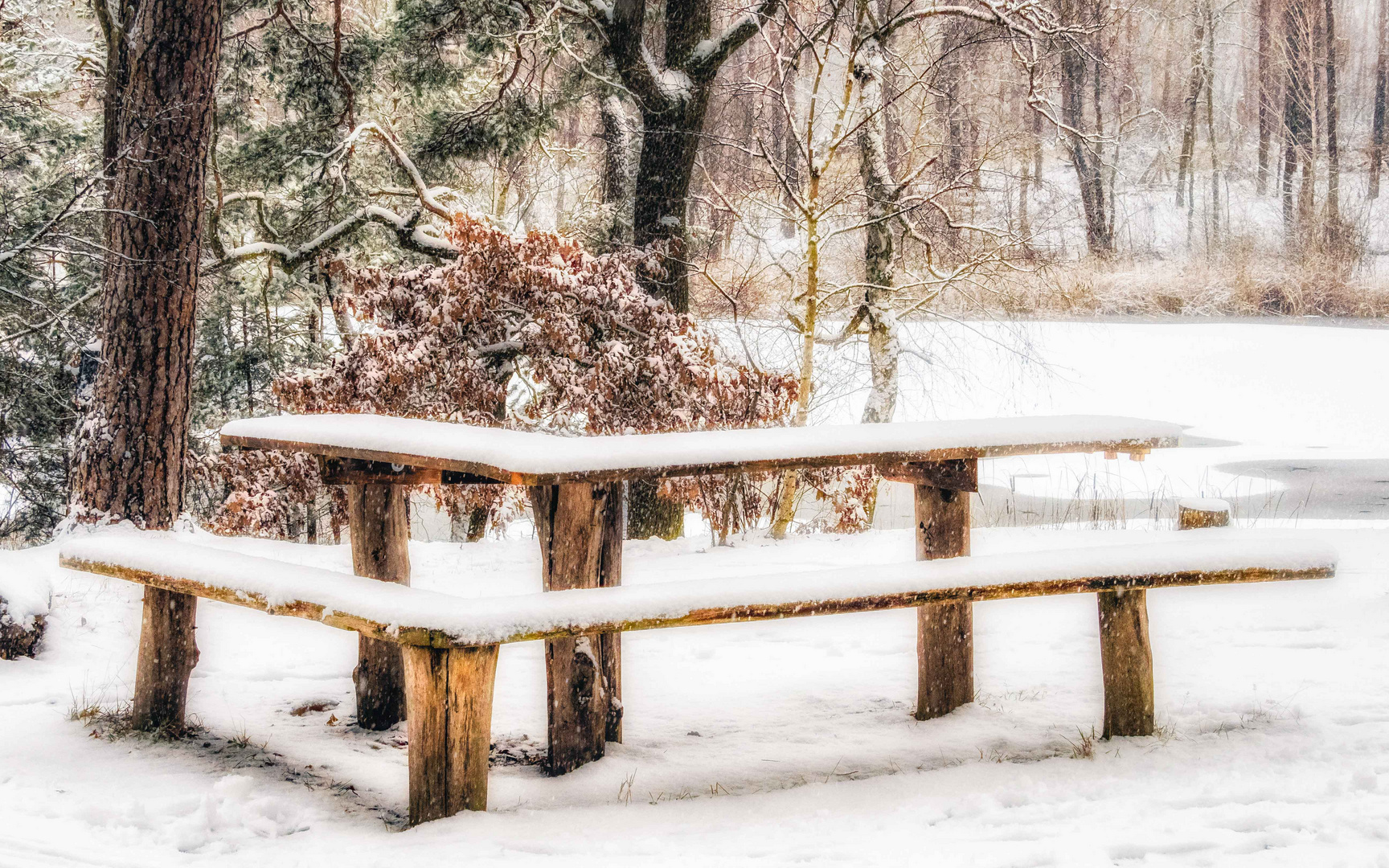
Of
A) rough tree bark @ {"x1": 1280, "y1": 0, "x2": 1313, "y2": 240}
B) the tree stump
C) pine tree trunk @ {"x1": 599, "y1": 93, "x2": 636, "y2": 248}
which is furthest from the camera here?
rough tree bark @ {"x1": 1280, "y1": 0, "x2": 1313, "y2": 240}

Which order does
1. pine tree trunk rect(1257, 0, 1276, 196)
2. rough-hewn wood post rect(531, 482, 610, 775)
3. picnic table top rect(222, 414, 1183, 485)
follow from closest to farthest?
picnic table top rect(222, 414, 1183, 485) → rough-hewn wood post rect(531, 482, 610, 775) → pine tree trunk rect(1257, 0, 1276, 196)

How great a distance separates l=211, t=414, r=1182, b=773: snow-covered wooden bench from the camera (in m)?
3.41

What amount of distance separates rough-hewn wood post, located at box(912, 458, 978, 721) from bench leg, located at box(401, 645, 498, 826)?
175 cm

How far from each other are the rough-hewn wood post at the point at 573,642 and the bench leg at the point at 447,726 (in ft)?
1.48

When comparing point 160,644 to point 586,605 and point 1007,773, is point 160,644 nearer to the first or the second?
point 586,605

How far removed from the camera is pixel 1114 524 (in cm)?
895

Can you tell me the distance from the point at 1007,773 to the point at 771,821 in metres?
0.78

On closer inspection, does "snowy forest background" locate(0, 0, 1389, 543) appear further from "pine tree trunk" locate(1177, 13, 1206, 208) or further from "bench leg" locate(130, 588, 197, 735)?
"pine tree trunk" locate(1177, 13, 1206, 208)

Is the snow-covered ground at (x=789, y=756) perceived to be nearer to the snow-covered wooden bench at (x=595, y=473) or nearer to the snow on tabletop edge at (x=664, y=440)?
the snow-covered wooden bench at (x=595, y=473)

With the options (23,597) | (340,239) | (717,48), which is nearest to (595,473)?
(23,597)

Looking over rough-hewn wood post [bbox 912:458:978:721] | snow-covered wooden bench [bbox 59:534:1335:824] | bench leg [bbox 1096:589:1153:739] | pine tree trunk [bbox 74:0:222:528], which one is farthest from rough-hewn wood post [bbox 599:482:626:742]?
pine tree trunk [bbox 74:0:222:528]

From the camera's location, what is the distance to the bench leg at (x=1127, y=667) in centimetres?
386

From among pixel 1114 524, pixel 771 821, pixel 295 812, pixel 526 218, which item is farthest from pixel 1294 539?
pixel 526 218

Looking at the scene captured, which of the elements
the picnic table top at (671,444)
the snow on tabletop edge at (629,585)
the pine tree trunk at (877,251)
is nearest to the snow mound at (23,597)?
the snow on tabletop edge at (629,585)
